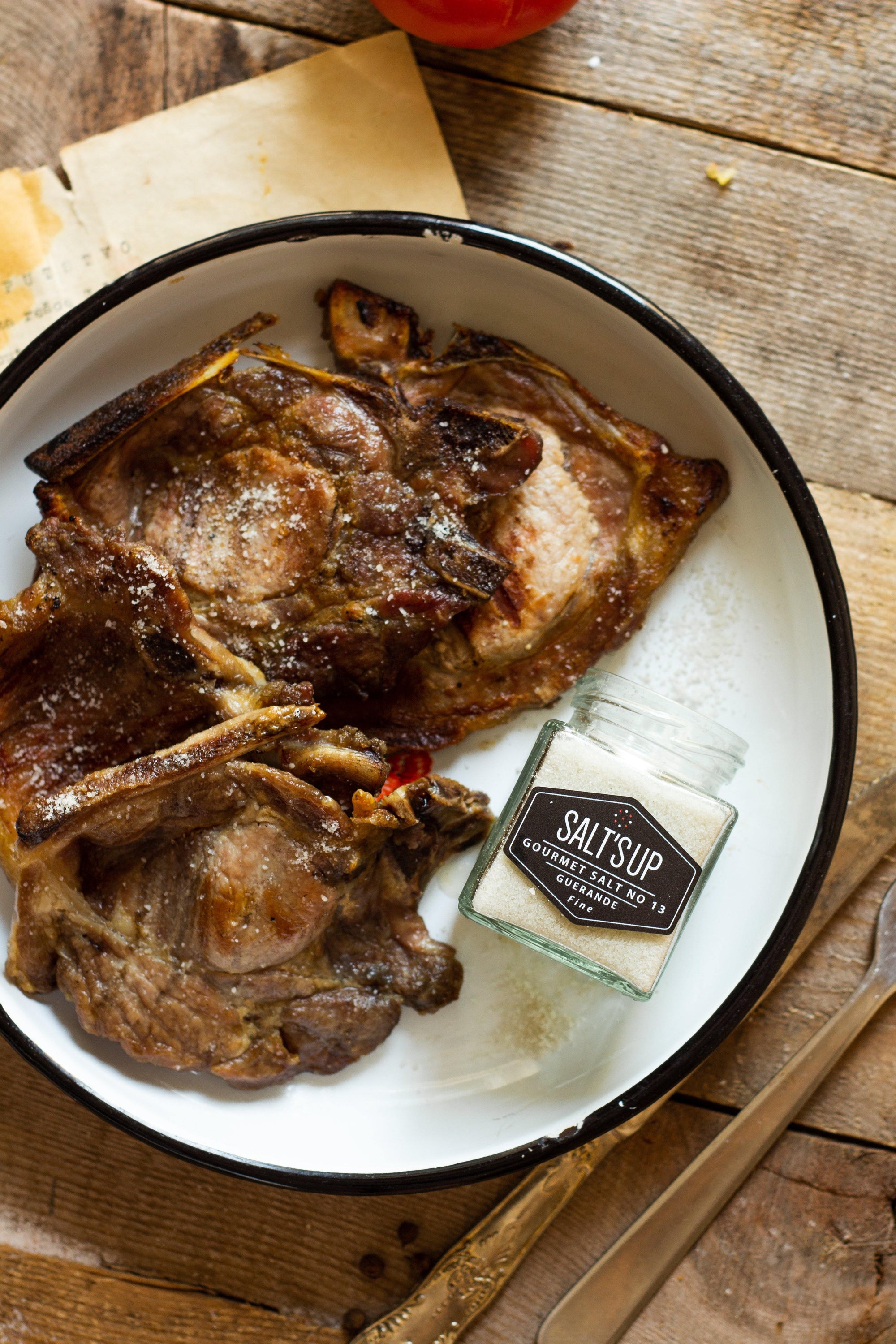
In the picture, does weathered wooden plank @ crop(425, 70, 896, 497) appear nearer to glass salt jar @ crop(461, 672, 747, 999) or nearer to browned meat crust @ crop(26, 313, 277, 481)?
browned meat crust @ crop(26, 313, 277, 481)

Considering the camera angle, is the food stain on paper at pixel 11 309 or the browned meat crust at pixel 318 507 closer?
the browned meat crust at pixel 318 507

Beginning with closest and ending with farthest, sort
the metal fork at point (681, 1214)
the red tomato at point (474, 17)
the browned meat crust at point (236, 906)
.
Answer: the browned meat crust at point (236, 906)
the red tomato at point (474, 17)
the metal fork at point (681, 1214)

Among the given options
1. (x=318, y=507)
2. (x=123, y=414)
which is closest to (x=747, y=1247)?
(x=318, y=507)

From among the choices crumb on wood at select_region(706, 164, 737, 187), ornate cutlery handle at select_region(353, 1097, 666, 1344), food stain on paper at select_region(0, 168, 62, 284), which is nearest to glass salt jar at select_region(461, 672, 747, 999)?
ornate cutlery handle at select_region(353, 1097, 666, 1344)

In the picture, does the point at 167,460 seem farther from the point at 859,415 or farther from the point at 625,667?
the point at 859,415

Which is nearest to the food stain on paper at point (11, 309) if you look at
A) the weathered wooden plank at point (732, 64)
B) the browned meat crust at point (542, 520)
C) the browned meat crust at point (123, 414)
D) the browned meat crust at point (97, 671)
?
the browned meat crust at point (123, 414)

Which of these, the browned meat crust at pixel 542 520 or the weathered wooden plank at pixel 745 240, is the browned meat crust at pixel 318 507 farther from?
the weathered wooden plank at pixel 745 240

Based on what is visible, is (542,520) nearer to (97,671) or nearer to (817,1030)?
(97,671)
